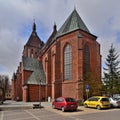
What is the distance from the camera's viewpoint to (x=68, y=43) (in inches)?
1563

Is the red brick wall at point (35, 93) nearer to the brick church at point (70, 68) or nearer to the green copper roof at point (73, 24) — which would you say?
the brick church at point (70, 68)

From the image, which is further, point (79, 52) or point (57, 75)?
point (57, 75)

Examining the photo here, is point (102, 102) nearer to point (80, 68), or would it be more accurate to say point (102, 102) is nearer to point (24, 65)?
point (80, 68)

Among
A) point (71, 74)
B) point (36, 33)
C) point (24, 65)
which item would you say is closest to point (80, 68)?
point (71, 74)

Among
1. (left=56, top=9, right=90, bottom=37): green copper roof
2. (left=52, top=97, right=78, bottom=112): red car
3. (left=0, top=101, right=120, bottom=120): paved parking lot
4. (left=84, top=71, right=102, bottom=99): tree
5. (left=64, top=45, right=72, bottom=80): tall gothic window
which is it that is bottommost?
(left=0, top=101, right=120, bottom=120): paved parking lot

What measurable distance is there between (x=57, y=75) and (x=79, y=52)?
22.3ft

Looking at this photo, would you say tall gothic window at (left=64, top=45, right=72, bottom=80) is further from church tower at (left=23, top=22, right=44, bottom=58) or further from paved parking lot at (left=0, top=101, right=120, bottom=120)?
church tower at (left=23, top=22, right=44, bottom=58)

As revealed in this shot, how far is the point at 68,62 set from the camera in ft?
129

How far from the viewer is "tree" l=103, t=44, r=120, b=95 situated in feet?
135

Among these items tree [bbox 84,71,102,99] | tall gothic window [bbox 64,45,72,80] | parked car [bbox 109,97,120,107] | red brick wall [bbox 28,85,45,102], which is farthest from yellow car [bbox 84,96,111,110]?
red brick wall [bbox 28,85,45,102]

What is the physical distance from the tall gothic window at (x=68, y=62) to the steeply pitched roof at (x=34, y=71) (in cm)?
686

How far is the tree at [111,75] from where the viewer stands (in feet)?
135

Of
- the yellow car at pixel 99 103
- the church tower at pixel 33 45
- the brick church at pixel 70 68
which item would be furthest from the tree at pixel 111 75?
the church tower at pixel 33 45

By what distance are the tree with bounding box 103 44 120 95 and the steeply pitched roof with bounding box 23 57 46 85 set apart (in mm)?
13596
